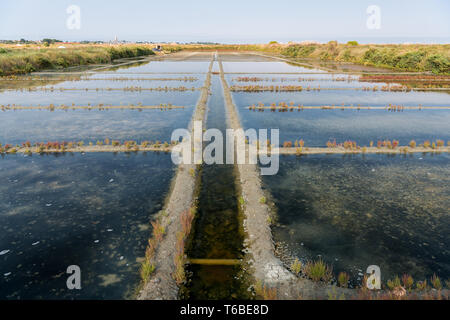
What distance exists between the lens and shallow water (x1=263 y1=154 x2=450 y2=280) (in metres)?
7.12

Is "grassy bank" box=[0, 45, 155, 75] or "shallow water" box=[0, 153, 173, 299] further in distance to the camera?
Answer: "grassy bank" box=[0, 45, 155, 75]

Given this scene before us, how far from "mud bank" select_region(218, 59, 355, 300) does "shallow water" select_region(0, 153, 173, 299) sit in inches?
113

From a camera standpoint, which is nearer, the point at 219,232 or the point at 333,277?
the point at 333,277

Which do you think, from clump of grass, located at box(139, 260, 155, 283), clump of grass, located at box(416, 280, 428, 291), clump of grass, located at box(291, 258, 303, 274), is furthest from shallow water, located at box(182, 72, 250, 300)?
clump of grass, located at box(416, 280, 428, 291)

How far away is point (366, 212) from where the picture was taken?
30.0 feet

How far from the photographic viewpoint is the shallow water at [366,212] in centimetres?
712

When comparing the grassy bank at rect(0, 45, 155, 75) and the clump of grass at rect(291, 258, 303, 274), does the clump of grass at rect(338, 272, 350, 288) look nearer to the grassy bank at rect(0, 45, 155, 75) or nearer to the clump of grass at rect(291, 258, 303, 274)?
the clump of grass at rect(291, 258, 303, 274)

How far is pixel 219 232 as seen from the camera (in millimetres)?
8109

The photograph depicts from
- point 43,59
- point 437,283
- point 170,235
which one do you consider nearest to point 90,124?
point 170,235

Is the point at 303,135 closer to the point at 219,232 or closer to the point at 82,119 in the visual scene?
the point at 219,232

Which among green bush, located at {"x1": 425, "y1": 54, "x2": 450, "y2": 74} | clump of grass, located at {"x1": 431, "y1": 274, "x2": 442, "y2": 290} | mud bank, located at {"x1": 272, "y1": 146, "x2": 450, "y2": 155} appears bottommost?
clump of grass, located at {"x1": 431, "y1": 274, "x2": 442, "y2": 290}
